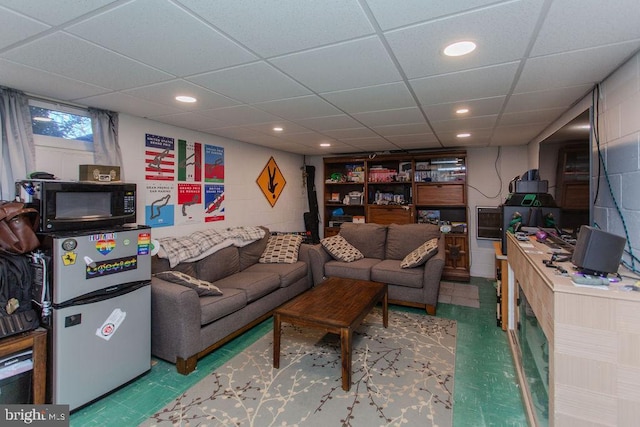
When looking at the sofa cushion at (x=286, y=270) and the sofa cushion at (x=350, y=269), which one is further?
the sofa cushion at (x=350, y=269)

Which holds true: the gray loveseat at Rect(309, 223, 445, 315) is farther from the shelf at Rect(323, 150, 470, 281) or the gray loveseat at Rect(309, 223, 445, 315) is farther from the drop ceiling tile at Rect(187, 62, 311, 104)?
the drop ceiling tile at Rect(187, 62, 311, 104)

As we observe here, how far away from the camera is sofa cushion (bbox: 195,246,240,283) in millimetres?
3363

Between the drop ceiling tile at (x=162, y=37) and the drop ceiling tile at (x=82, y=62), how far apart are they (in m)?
0.11

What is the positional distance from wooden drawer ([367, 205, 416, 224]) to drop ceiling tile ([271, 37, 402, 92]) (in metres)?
3.57

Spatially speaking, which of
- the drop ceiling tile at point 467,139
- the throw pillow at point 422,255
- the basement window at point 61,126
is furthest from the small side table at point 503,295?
the basement window at point 61,126

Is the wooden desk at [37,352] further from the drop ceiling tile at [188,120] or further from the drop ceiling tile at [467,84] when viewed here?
the drop ceiling tile at [467,84]

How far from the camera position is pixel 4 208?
6.22 feet

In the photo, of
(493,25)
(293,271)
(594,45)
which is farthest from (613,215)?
(293,271)

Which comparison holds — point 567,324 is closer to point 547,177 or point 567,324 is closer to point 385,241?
point 547,177

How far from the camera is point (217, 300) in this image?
273 cm

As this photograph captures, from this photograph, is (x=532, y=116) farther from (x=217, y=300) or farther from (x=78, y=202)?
(x=78, y=202)

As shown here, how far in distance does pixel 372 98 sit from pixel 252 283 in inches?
83.9

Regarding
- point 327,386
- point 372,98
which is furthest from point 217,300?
point 372,98

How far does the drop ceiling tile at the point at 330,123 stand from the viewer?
3.12m
